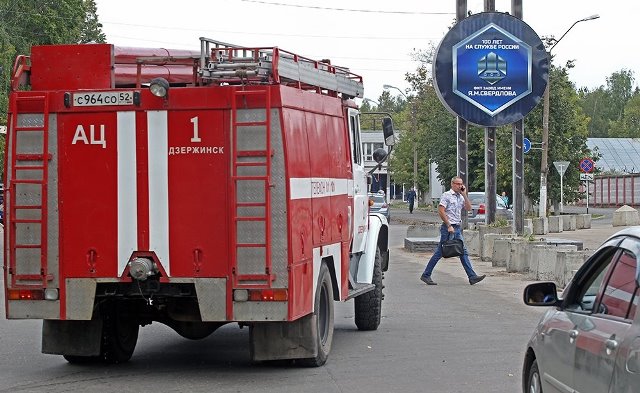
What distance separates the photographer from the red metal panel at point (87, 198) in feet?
35.1

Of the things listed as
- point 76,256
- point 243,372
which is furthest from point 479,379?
point 76,256

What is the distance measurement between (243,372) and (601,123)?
163 meters

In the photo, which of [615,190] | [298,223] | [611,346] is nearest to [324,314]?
[298,223]

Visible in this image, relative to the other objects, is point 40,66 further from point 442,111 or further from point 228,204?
Answer: point 442,111

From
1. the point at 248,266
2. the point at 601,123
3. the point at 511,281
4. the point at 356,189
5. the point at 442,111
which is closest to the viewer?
the point at 248,266

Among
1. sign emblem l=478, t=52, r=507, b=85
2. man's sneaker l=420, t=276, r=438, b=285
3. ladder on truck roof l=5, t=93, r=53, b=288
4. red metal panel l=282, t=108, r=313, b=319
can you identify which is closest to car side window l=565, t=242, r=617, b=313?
red metal panel l=282, t=108, r=313, b=319

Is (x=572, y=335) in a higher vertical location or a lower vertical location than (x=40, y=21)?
lower

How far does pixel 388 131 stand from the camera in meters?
14.6

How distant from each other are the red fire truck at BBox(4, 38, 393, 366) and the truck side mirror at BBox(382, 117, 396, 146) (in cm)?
350

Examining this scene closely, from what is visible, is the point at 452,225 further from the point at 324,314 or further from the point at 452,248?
the point at 324,314

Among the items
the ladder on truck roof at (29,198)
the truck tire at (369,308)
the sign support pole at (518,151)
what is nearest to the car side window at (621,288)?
the ladder on truck roof at (29,198)

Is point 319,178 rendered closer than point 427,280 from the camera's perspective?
Yes

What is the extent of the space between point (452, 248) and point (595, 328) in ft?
50.2

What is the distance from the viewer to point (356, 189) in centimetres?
1399
